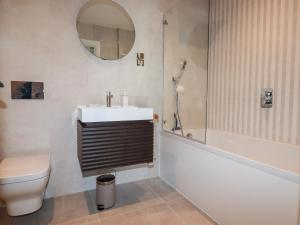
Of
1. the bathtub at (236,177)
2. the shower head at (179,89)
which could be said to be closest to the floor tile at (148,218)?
the bathtub at (236,177)

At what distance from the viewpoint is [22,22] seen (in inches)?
68.0

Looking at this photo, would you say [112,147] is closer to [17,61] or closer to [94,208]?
[94,208]

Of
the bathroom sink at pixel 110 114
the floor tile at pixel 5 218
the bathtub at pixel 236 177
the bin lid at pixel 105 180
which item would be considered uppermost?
the bathroom sink at pixel 110 114

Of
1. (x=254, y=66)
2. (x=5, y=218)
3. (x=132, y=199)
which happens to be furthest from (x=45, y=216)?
(x=254, y=66)

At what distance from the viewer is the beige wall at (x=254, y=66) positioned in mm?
1728

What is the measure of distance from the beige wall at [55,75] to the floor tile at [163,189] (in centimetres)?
34

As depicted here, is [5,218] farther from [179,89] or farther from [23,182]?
[179,89]

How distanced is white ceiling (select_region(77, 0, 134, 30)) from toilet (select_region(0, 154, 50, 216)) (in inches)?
55.4

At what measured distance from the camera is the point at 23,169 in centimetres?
146

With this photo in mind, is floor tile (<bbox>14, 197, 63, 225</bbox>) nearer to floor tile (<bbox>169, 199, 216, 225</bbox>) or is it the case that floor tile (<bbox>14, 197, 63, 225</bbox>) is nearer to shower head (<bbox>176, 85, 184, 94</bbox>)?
floor tile (<bbox>169, 199, 216, 225</bbox>)

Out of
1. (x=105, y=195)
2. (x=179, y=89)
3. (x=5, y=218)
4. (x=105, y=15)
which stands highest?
(x=105, y=15)

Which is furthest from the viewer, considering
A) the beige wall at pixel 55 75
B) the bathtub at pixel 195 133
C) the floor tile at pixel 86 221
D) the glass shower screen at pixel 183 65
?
the glass shower screen at pixel 183 65

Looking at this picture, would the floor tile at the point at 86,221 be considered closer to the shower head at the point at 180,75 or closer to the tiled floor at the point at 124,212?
the tiled floor at the point at 124,212

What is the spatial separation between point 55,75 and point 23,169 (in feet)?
2.92
